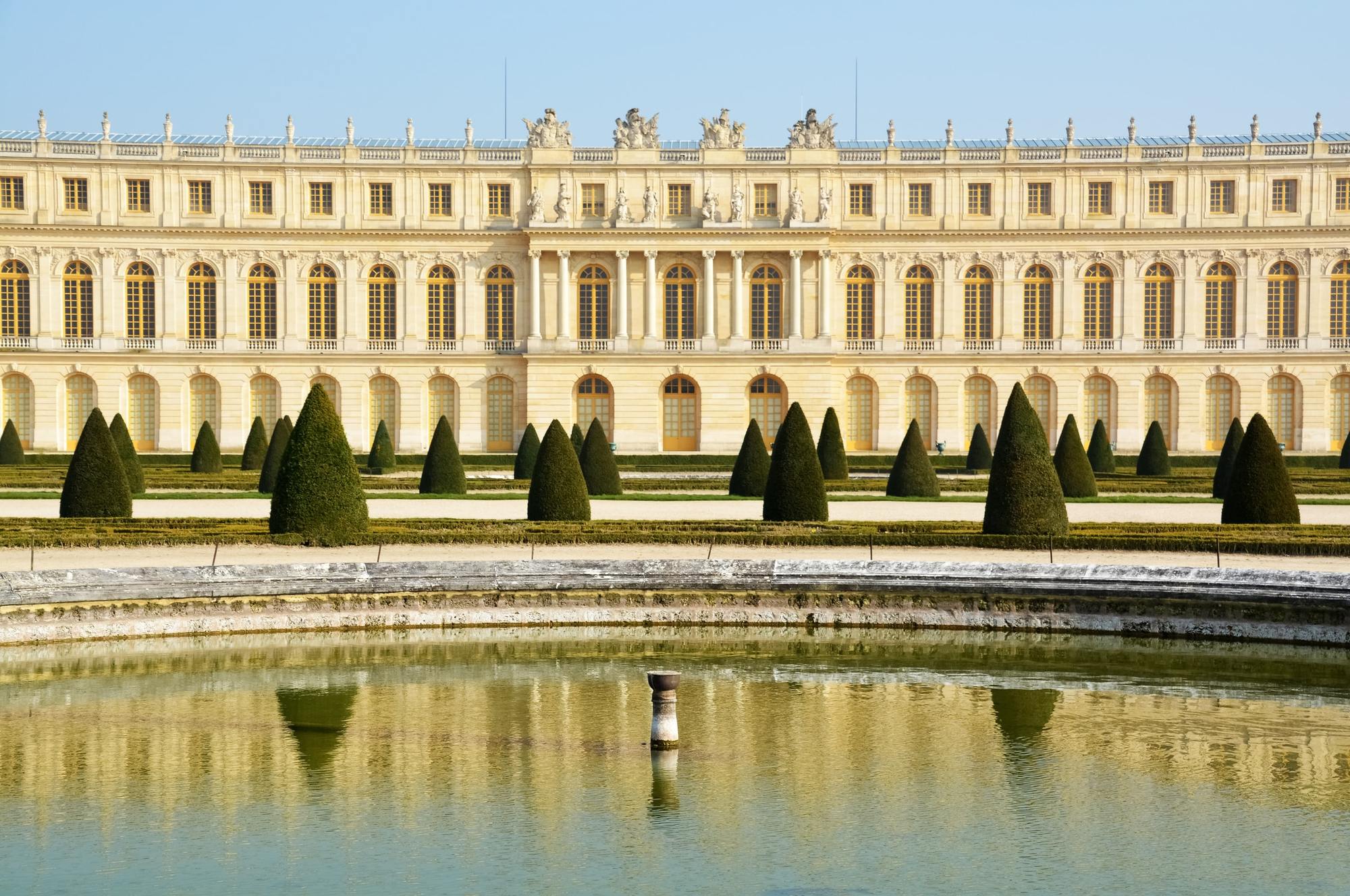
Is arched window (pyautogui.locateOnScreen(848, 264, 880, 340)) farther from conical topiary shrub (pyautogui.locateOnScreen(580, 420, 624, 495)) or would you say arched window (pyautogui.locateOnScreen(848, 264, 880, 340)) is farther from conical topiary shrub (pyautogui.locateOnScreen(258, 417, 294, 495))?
conical topiary shrub (pyautogui.locateOnScreen(580, 420, 624, 495))

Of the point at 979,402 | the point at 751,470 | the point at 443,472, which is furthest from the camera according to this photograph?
the point at 979,402

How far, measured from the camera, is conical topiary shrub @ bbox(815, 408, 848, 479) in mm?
31750

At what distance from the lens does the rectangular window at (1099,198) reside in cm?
4872

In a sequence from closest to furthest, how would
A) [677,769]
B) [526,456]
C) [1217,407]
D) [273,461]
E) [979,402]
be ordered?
[677,769] < [273,461] < [526,456] < [1217,407] < [979,402]

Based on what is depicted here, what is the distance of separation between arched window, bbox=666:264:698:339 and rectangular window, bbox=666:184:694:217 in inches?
63.1

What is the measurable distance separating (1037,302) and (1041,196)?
3.19m

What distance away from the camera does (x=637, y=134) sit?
49.1m

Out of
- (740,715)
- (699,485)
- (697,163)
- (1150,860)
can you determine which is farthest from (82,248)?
(1150,860)

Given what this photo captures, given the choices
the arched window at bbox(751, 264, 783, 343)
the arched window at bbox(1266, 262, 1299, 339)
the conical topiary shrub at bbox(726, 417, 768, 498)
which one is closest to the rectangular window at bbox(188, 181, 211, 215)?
the arched window at bbox(751, 264, 783, 343)

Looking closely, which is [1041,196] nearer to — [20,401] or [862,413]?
[862,413]

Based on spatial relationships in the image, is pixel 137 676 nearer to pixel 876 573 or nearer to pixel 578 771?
pixel 578 771

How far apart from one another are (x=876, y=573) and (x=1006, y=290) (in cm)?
3387

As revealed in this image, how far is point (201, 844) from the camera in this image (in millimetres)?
9227

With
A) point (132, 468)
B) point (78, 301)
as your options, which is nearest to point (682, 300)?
point (78, 301)
